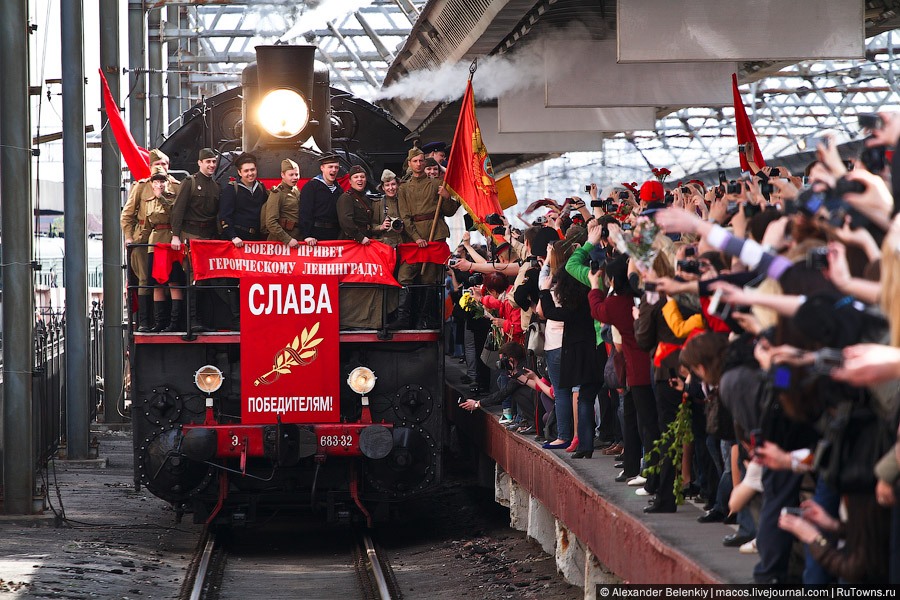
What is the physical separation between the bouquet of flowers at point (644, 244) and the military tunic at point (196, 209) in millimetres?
4806

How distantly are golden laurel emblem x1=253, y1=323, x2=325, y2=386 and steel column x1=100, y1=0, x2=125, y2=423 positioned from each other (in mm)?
9132

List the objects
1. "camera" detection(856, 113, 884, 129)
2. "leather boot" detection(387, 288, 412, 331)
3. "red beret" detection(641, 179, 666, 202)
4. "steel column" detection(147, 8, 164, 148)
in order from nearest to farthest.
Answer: "camera" detection(856, 113, 884, 129)
"red beret" detection(641, 179, 666, 202)
"leather boot" detection(387, 288, 412, 331)
"steel column" detection(147, 8, 164, 148)

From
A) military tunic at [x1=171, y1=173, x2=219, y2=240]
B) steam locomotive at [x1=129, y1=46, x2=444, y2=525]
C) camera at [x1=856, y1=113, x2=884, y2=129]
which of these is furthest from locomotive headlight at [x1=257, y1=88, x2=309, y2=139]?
camera at [x1=856, y1=113, x2=884, y2=129]

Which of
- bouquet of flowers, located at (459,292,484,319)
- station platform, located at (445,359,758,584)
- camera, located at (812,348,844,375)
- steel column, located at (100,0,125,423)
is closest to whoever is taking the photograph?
camera, located at (812,348,844,375)

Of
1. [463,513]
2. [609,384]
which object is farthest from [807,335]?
[463,513]

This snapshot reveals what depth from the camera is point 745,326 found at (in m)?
5.70

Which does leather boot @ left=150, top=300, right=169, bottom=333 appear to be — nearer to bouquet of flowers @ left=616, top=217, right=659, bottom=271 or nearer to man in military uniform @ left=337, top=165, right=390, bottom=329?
man in military uniform @ left=337, top=165, right=390, bottom=329

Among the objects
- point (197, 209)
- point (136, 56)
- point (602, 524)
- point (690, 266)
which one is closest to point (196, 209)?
point (197, 209)

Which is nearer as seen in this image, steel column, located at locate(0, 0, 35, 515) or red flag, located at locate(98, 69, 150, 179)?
steel column, located at locate(0, 0, 35, 515)

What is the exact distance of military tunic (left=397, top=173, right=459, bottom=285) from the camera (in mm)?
11203

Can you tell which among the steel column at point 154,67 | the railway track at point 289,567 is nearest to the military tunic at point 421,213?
the railway track at point 289,567

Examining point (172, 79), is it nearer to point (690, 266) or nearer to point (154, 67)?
point (154, 67)

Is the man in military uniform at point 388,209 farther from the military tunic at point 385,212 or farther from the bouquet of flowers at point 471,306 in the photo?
the bouquet of flowers at point 471,306

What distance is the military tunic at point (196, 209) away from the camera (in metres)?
10.9
